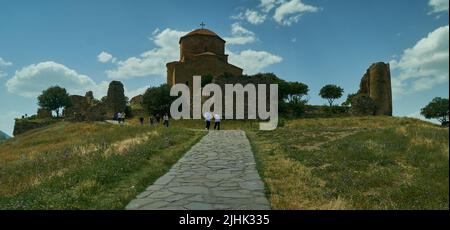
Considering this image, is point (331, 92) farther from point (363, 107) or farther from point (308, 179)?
point (308, 179)

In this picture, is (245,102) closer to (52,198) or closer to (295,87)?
(295,87)

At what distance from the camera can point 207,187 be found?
8.02 metres

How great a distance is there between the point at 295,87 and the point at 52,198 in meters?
63.0

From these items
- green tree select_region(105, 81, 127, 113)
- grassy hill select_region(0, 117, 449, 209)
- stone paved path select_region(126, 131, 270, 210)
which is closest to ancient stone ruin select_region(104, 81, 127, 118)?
green tree select_region(105, 81, 127, 113)

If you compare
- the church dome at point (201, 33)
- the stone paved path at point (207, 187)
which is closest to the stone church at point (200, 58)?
the church dome at point (201, 33)

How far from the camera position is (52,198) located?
716 cm

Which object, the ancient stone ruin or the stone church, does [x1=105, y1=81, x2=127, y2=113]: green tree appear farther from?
the stone church

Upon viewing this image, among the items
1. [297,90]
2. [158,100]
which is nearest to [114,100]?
[158,100]

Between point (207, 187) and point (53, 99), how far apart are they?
79623mm

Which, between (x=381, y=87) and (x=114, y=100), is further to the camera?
(x=114, y=100)

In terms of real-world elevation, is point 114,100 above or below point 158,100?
above

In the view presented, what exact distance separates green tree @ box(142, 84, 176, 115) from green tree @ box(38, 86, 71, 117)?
34223 millimetres

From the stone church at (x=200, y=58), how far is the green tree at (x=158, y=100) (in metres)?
10.8
